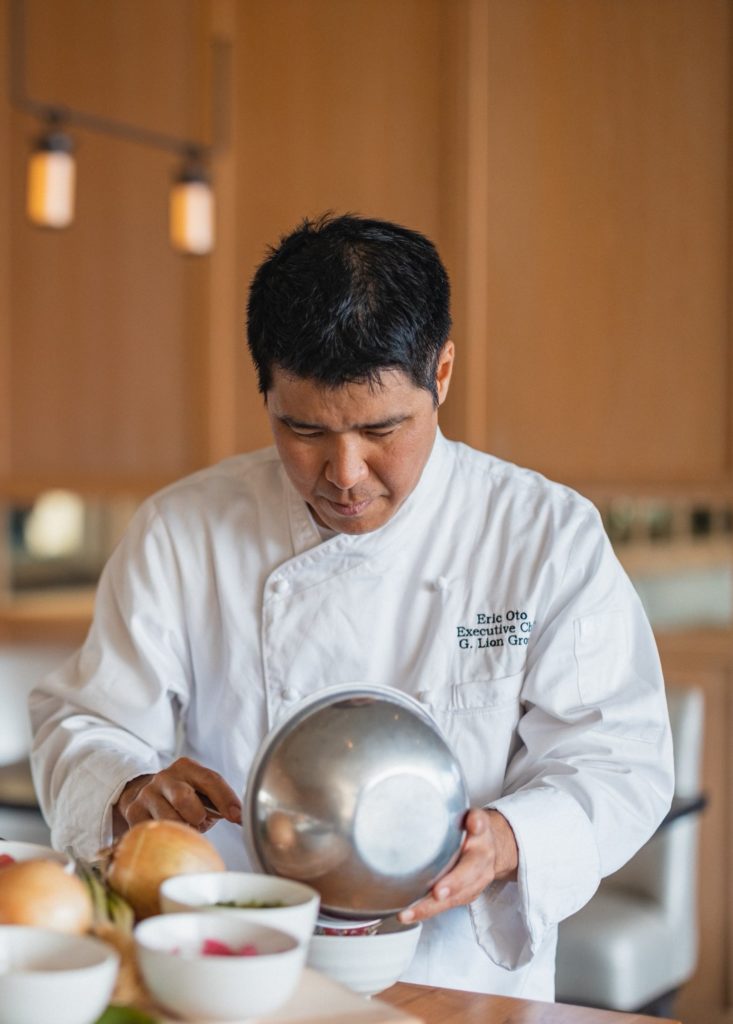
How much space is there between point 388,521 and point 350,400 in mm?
284

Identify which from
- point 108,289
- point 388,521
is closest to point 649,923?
point 388,521

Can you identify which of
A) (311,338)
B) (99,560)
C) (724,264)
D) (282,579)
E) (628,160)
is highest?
(628,160)

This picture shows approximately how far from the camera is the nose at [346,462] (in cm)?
140

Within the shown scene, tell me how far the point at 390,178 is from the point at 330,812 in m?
3.16

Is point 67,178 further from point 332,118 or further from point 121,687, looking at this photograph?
point 121,687

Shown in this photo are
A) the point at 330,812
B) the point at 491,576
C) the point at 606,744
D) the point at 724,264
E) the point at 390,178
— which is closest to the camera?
the point at 330,812

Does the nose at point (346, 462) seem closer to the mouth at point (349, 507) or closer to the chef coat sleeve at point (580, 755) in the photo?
the mouth at point (349, 507)

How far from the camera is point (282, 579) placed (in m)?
1.68

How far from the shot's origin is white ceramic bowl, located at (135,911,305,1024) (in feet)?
2.96

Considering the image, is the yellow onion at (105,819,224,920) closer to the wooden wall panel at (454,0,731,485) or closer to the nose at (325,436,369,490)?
the nose at (325,436,369,490)

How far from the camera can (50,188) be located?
313 centimetres

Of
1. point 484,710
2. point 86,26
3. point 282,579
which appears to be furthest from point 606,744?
point 86,26

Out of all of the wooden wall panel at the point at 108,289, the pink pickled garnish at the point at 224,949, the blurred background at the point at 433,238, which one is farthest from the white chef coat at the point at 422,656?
the wooden wall panel at the point at 108,289

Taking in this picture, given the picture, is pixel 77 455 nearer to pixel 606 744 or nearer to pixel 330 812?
pixel 606 744
